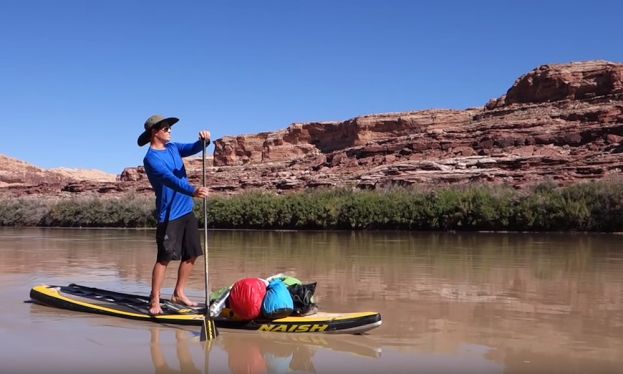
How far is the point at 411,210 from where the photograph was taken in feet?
107

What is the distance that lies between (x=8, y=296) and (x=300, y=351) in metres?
4.65

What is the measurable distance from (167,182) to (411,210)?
88.7 feet

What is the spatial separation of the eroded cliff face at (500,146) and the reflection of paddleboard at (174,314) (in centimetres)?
3446

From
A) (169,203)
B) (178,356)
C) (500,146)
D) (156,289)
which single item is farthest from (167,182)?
(500,146)

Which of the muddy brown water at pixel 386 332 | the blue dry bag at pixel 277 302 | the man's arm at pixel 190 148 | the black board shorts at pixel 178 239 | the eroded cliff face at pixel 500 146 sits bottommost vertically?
the muddy brown water at pixel 386 332

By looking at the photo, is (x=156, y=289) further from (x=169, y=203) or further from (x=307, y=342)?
(x=307, y=342)

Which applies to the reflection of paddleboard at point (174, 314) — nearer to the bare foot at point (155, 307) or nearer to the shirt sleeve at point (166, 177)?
the bare foot at point (155, 307)

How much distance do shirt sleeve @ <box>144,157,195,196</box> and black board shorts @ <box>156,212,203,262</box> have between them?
436mm

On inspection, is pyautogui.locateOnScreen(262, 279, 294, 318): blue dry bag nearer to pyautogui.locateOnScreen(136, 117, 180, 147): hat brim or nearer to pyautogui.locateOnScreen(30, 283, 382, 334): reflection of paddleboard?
pyautogui.locateOnScreen(30, 283, 382, 334): reflection of paddleboard

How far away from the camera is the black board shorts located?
6.51 meters

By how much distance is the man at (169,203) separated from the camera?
6.45 meters

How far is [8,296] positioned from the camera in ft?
25.8

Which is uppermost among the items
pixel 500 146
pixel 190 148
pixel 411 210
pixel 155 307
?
pixel 500 146

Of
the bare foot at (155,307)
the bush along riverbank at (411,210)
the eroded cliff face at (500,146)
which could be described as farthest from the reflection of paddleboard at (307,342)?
the eroded cliff face at (500,146)
